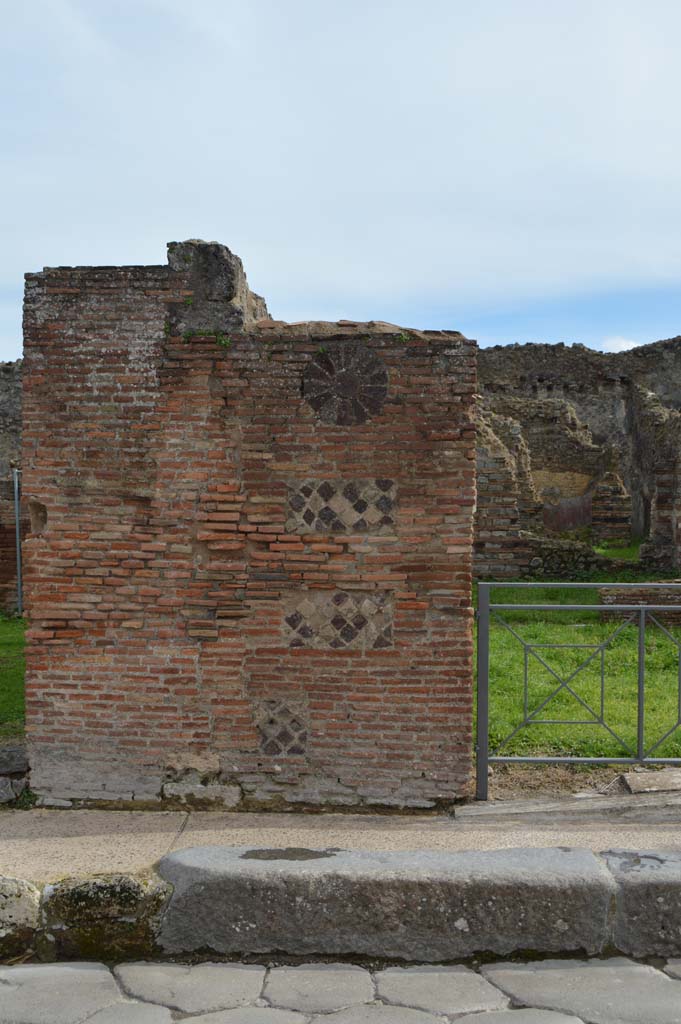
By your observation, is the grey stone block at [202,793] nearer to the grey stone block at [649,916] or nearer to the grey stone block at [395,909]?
the grey stone block at [395,909]

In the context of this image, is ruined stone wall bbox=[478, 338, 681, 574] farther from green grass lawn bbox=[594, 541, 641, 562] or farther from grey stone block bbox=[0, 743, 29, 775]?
grey stone block bbox=[0, 743, 29, 775]

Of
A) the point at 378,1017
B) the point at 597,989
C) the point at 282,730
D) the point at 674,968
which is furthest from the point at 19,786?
the point at 674,968

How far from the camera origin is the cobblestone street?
8.63ft

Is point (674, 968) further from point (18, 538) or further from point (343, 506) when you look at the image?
point (18, 538)

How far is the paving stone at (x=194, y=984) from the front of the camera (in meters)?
2.73

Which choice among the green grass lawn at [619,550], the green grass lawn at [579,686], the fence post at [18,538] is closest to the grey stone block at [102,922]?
the green grass lawn at [579,686]

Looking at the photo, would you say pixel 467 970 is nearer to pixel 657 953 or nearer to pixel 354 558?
pixel 657 953

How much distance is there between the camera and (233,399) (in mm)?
4562

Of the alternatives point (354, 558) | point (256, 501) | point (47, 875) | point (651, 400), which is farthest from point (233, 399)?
point (651, 400)

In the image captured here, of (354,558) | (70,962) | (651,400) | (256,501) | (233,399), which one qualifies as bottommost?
(70,962)

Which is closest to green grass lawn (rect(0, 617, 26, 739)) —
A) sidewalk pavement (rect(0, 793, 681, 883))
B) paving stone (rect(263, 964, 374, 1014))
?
sidewalk pavement (rect(0, 793, 681, 883))

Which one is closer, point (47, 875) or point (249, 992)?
point (249, 992)

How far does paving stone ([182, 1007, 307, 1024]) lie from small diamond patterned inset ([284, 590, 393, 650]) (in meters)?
2.06

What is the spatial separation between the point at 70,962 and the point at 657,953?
6.74ft
